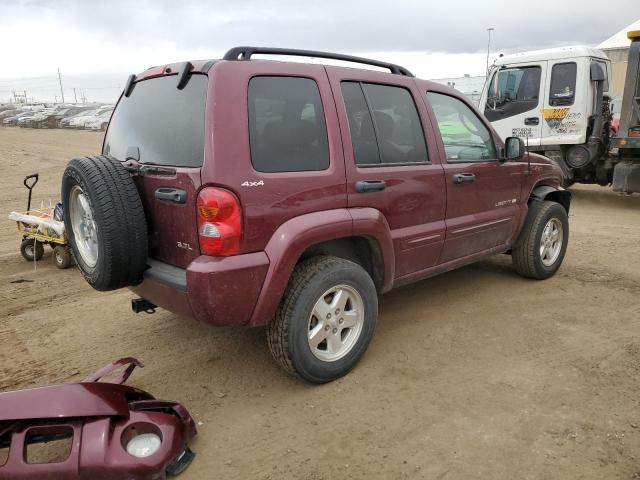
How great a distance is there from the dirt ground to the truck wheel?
161 mm

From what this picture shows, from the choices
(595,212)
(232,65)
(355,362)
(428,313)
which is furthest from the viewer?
(595,212)

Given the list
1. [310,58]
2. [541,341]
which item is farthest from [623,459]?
[310,58]

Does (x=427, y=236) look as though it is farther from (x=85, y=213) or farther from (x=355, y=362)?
(x=85, y=213)

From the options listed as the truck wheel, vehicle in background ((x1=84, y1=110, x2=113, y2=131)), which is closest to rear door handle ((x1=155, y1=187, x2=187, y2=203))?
the truck wheel

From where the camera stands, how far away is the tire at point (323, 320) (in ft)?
9.45

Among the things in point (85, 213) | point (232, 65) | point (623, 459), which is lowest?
point (623, 459)

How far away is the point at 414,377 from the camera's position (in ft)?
10.5

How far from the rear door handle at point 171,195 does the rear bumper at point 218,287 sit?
0.33m

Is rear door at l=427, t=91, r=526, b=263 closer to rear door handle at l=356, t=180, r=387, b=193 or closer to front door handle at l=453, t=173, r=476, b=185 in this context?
front door handle at l=453, t=173, r=476, b=185

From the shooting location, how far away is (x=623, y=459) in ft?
7.92

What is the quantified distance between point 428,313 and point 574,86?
650 centimetres

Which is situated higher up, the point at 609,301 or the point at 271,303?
the point at 271,303

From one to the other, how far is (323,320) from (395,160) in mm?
1173

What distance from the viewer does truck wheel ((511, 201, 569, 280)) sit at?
4.67m
